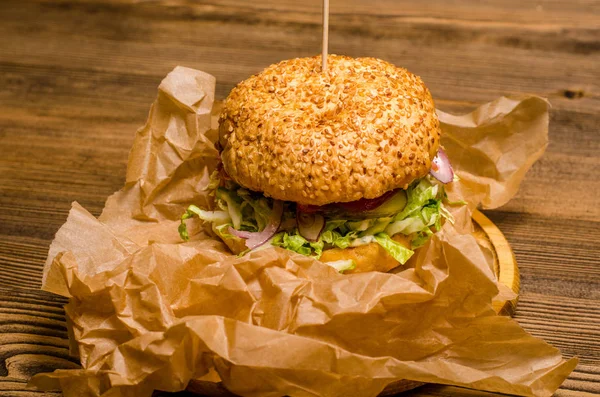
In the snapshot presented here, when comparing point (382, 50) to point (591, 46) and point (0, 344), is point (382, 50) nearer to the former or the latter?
point (591, 46)

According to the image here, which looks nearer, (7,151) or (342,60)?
(342,60)

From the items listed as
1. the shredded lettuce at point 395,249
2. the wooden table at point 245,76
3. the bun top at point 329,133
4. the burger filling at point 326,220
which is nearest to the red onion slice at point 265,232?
the burger filling at point 326,220

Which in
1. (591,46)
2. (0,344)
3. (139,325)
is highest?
(591,46)

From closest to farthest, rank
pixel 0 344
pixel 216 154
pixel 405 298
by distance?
1. pixel 405 298
2. pixel 0 344
3. pixel 216 154

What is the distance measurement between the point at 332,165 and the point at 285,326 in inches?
19.0

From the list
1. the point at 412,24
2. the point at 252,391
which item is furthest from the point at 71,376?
the point at 412,24

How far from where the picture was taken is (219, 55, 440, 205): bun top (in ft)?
7.72

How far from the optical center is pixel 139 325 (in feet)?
7.02

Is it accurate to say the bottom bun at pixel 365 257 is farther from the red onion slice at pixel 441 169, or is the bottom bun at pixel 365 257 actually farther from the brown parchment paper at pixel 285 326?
the red onion slice at pixel 441 169

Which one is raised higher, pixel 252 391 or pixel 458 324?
pixel 458 324

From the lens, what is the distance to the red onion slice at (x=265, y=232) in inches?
97.7

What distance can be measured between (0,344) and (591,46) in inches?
130

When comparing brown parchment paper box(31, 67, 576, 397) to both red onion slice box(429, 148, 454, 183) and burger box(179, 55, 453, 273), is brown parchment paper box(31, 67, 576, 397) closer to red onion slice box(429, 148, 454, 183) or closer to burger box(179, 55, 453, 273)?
burger box(179, 55, 453, 273)

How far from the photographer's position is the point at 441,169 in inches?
105
